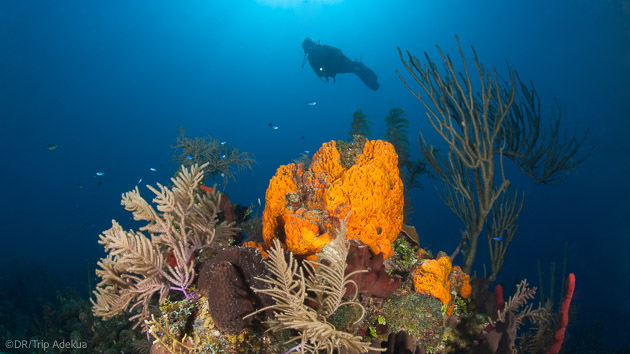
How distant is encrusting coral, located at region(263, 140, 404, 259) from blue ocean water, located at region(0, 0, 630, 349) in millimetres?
14577

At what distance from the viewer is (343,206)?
3.36 metres

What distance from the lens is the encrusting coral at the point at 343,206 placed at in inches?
130

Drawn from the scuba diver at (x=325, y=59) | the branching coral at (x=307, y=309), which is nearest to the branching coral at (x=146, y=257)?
the branching coral at (x=307, y=309)

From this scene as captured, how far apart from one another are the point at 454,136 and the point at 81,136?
10032cm

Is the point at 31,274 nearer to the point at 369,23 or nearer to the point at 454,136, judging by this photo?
the point at 454,136

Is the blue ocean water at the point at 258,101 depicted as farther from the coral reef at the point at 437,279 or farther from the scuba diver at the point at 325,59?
the coral reef at the point at 437,279

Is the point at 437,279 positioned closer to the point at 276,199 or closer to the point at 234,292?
the point at 276,199

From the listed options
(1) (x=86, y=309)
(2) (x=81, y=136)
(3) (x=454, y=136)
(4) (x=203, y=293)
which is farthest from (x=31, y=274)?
(2) (x=81, y=136)

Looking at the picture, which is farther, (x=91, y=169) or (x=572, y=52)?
(x=91, y=169)

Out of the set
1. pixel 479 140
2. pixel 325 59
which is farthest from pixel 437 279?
pixel 325 59

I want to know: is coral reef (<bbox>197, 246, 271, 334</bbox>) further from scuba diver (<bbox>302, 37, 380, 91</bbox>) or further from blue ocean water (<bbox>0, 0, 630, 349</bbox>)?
scuba diver (<bbox>302, 37, 380, 91</bbox>)

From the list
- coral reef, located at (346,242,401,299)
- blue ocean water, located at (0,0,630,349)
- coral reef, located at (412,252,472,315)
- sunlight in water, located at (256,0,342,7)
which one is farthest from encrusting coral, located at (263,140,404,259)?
sunlight in water, located at (256,0,342,7)

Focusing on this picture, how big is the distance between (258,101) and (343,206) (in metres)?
123

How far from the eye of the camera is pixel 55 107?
7188cm
